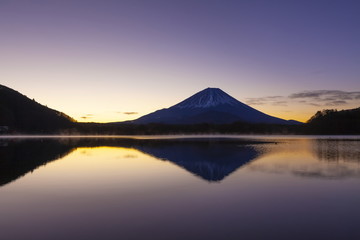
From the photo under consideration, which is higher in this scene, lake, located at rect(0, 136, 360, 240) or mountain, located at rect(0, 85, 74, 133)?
mountain, located at rect(0, 85, 74, 133)

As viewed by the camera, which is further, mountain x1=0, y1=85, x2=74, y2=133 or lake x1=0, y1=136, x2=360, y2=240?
mountain x1=0, y1=85, x2=74, y2=133

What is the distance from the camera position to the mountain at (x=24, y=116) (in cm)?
12612

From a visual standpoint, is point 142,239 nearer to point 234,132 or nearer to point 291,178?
point 291,178

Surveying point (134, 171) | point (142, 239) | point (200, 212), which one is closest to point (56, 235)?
point (142, 239)

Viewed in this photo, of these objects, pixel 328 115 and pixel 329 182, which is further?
pixel 328 115

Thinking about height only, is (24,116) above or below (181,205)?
above

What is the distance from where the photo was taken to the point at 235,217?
9.35 metres

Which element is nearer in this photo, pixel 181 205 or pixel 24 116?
pixel 181 205

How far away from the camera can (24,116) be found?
134 meters

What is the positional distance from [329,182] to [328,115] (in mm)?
119312

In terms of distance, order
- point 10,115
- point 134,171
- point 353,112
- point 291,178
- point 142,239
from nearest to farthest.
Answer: point 142,239
point 291,178
point 134,171
point 353,112
point 10,115

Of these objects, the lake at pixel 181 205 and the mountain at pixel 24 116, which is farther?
the mountain at pixel 24 116

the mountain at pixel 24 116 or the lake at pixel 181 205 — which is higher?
the mountain at pixel 24 116

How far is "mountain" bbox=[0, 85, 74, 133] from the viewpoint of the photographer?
414 feet
